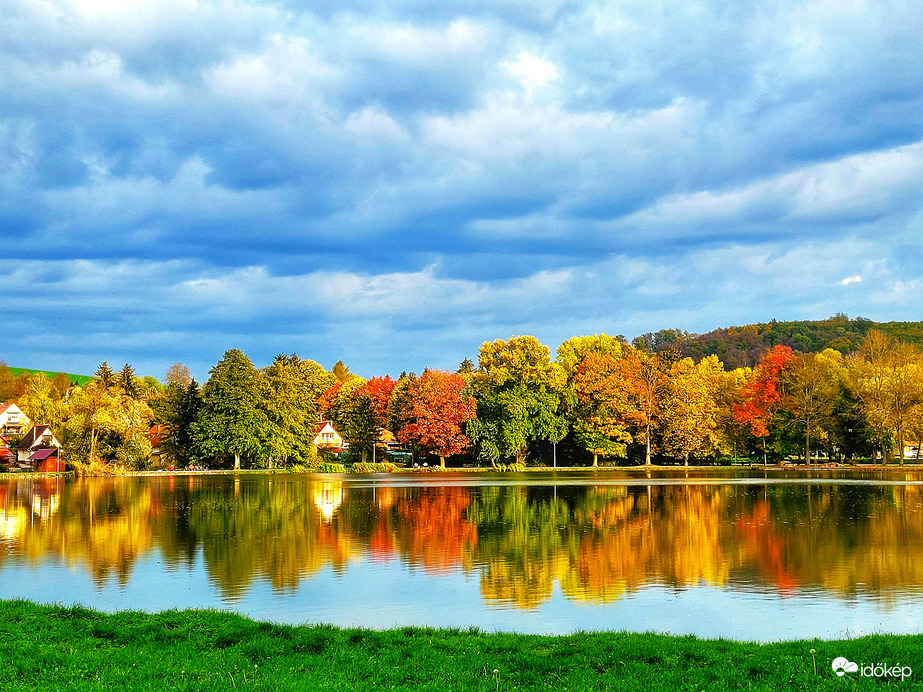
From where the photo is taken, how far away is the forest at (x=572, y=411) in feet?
234

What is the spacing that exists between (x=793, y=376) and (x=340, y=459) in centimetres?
4847

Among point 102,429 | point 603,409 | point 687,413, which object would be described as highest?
point 603,409

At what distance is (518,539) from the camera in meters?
21.5

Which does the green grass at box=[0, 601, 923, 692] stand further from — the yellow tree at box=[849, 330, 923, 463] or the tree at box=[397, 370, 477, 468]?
the yellow tree at box=[849, 330, 923, 463]

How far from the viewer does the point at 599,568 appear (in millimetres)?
16703

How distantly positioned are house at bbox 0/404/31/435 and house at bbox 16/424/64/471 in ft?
34.8

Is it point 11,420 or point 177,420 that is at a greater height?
point 11,420

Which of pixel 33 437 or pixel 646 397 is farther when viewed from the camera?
pixel 33 437

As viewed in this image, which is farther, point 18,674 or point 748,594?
point 748,594

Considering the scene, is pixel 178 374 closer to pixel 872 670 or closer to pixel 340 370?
pixel 340 370

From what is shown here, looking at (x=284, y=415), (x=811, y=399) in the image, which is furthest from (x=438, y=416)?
(x=811, y=399)

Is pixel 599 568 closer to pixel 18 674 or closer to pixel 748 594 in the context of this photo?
pixel 748 594

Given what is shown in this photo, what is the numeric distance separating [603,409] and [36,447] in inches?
2411

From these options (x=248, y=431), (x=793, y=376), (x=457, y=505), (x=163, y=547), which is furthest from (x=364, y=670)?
(x=793, y=376)
